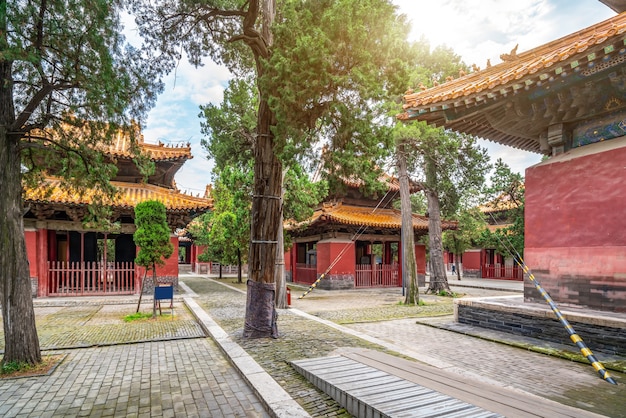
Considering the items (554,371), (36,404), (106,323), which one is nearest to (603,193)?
(554,371)

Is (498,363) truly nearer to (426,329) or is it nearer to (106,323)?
(426,329)

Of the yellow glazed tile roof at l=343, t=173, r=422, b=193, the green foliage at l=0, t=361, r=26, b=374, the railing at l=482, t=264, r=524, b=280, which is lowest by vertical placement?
the railing at l=482, t=264, r=524, b=280

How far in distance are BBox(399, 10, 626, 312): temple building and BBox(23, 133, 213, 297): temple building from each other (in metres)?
10.4

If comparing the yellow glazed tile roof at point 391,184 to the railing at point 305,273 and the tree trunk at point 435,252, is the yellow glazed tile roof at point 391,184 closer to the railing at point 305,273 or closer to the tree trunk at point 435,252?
the tree trunk at point 435,252

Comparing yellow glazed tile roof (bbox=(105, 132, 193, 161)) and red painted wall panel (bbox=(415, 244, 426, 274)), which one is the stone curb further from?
red painted wall panel (bbox=(415, 244, 426, 274))

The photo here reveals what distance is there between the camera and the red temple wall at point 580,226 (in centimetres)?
588

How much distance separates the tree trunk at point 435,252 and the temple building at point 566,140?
916 cm

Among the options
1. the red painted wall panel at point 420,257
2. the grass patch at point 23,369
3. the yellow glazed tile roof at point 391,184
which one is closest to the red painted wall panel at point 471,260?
the red painted wall panel at point 420,257

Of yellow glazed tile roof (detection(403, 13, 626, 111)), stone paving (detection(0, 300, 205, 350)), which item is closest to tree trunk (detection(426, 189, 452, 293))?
yellow glazed tile roof (detection(403, 13, 626, 111))

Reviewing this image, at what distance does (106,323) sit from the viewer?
8.97 meters

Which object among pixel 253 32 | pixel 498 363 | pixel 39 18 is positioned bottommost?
pixel 498 363

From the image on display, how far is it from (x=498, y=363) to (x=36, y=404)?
19.6 ft

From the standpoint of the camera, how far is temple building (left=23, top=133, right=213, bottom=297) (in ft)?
43.7

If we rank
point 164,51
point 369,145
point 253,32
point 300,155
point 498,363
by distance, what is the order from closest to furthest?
point 498,363, point 369,145, point 300,155, point 253,32, point 164,51
